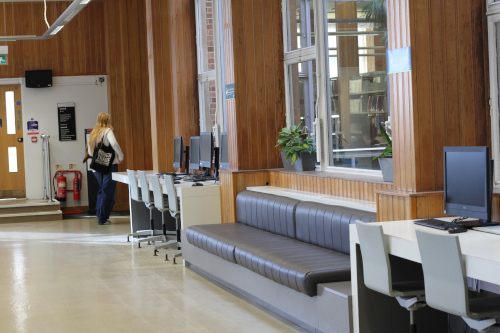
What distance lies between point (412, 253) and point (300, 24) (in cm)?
432

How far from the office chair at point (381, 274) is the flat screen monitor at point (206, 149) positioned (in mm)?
4874

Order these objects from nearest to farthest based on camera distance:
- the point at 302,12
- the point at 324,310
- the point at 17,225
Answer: the point at 324,310
the point at 302,12
the point at 17,225

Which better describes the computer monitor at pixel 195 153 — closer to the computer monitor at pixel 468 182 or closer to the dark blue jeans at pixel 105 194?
the dark blue jeans at pixel 105 194

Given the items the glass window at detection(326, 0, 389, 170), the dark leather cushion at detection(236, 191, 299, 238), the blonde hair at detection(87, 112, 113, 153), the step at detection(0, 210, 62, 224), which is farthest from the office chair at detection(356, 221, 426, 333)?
the step at detection(0, 210, 62, 224)

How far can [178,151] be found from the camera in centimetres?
986

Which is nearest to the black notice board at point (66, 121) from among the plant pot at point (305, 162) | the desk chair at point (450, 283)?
the plant pot at point (305, 162)

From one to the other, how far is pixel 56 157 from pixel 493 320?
10.8m

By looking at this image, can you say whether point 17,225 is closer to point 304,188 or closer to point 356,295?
point 304,188

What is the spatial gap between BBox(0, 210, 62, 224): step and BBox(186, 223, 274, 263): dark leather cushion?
5.89 metres

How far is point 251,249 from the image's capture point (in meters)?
5.52

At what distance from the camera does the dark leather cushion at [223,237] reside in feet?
19.5

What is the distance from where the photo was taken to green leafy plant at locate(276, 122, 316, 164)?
23.3 ft

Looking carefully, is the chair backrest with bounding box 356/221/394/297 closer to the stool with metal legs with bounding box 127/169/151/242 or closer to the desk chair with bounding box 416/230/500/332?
the desk chair with bounding box 416/230/500/332

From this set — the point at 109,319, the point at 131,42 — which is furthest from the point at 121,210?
the point at 109,319
